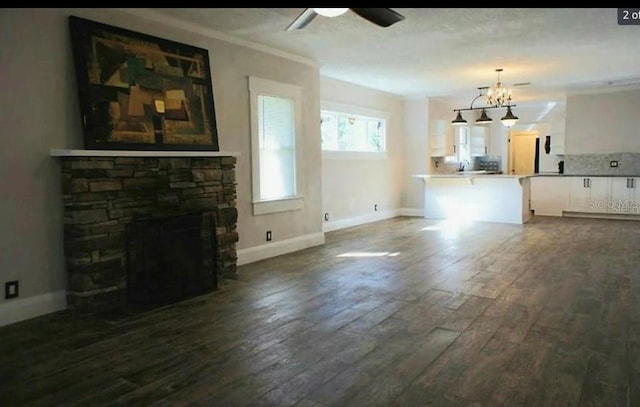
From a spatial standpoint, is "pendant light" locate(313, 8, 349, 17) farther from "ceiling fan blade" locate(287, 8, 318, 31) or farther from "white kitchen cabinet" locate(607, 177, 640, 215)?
"white kitchen cabinet" locate(607, 177, 640, 215)

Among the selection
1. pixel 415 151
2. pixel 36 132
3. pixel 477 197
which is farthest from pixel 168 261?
pixel 415 151

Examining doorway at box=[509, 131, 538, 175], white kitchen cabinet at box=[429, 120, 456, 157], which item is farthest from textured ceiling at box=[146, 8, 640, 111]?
doorway at box=[509, 131, 538, 175]

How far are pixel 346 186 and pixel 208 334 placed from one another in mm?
5223

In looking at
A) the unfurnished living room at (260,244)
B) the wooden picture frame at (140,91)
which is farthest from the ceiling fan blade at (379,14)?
the wooden picture frame at (140,91)

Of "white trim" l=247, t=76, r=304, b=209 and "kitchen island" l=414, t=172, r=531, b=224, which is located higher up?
"white trim" l=247, t=76, r=304, b=209

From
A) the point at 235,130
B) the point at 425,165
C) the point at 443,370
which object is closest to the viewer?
the point at 443,370

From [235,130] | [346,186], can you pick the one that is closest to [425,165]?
[346,186]

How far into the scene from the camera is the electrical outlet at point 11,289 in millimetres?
3342

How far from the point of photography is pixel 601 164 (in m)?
9.09

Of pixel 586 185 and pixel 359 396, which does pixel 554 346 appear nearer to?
pixel 359 396

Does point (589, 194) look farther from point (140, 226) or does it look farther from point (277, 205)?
point (140, 226)

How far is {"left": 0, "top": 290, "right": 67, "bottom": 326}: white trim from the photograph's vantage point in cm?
334

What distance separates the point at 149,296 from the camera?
3.85 m

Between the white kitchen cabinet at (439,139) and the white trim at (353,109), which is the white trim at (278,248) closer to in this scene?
the white trim at (353,109)
